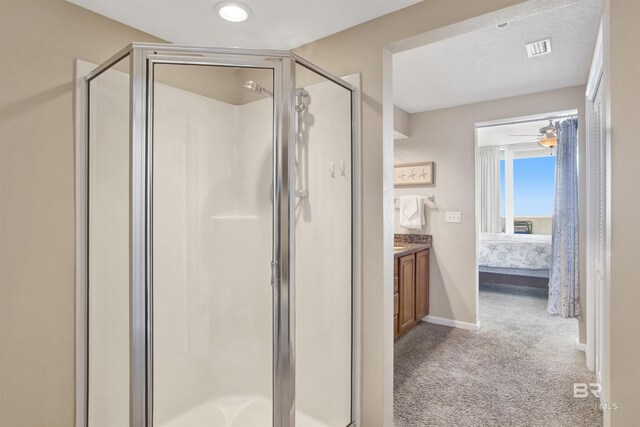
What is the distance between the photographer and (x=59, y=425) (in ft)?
5.43

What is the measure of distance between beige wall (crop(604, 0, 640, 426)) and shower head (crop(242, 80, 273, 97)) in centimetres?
134

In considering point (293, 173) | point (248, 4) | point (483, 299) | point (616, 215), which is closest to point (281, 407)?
point (293, 173)

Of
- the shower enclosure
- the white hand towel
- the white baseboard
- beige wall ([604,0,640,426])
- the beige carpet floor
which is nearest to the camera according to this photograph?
beige wall ([604,0,640,426])

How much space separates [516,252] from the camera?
505 centimetres

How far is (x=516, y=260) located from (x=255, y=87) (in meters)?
4.91

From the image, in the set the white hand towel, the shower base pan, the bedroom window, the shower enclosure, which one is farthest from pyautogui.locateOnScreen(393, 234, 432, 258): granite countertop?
the bedroom window

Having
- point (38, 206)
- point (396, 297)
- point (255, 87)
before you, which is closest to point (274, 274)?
point (255, 87)

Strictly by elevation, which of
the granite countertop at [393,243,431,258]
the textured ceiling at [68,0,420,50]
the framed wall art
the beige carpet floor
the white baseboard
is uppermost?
the textured ceiling at [68,0,420,50]

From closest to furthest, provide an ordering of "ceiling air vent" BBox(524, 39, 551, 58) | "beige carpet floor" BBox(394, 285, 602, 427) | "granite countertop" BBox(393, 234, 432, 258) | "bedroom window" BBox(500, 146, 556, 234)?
"beige carpet floor" BBox(394, 285, 602, 427), "ceiling air vent" BBox(524, 39, 551, 58), "granite countertop" BBox(393, 234, 432, 258), "bedroom window" BBox(500, 146, 556, 234)

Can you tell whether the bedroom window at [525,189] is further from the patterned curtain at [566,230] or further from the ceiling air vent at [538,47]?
the ceiling air vent at [538,47]

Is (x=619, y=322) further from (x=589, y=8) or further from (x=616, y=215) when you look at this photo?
(x=589, y=8)

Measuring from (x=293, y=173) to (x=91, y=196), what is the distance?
3.38ft

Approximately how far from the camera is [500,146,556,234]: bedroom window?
6164 millimetres

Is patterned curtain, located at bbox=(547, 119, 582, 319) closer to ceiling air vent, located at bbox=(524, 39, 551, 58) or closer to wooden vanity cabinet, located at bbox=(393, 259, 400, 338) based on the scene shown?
ceiling air vent, located at bbox=(524, 39, 551, 58)
